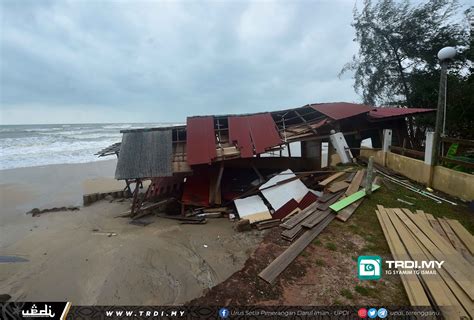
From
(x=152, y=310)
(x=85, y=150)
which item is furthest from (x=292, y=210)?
(x=85, y=150)

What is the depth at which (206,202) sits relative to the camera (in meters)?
9.90

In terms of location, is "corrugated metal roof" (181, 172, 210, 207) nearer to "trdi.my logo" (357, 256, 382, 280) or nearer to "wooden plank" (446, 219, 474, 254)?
"trdi.my logo" (357, 256, 382, 280)

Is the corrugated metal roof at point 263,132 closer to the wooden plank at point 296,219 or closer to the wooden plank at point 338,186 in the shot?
the wooden plank at point 338,186

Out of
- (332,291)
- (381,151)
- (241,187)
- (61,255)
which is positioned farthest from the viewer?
(381,151)

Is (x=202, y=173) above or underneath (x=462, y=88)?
underneath

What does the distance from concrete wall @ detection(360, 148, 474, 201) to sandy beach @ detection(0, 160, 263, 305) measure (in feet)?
21.9

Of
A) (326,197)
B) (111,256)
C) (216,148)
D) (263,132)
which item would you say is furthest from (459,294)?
(263,132)

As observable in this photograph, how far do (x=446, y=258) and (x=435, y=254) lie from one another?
0.16 m

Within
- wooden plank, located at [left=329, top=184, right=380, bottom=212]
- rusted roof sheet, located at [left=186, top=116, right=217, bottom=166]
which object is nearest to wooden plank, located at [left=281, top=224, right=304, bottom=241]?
wooden plank, located at [left=329, top=184, right=380, bottom=212]

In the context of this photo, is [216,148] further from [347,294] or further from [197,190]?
[347,294]

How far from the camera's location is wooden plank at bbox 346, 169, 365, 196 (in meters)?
7.83

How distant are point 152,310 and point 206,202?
18.5 ft

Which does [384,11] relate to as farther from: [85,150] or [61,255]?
[85,150]

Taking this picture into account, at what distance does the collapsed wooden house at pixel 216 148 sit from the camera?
31.2ft
